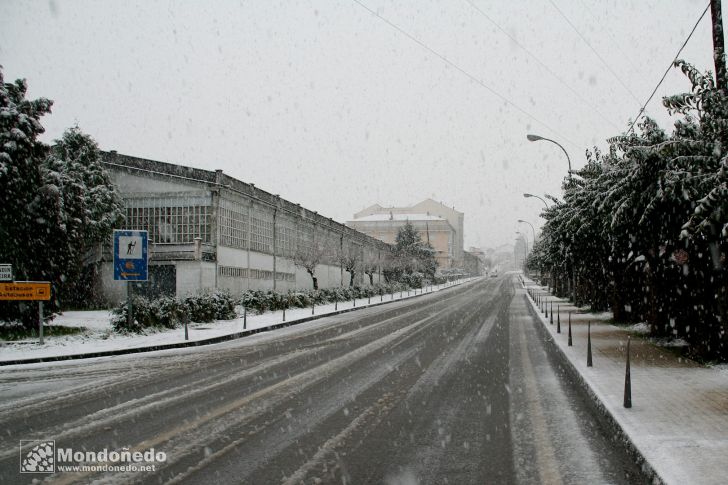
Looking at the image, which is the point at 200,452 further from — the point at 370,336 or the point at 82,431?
the point at 370,336

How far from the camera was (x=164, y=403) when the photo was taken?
9.05 meters

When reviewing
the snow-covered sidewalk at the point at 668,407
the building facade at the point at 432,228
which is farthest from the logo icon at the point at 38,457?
the building facade at the point at 432,228

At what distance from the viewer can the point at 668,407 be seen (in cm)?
786

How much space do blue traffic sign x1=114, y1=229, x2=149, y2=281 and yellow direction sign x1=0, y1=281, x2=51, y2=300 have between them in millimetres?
3184

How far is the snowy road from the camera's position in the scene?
5703mm

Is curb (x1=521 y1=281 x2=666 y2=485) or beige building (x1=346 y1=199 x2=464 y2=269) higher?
beige building (x1=346 y1=199 x2=464 y2=269)

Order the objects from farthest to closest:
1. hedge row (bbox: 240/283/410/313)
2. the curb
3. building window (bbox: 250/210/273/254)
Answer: building window (bbox: 250/210/273/254)
hedge row (bbox: 240/283/410/313)
the curb

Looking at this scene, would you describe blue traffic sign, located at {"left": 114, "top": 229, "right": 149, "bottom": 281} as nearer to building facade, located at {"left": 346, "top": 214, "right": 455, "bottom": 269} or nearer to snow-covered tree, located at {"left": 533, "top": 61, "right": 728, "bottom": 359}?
snow-covered tree, located at {"left": 533, "top": 61, "right": 728, "bottom": 359}

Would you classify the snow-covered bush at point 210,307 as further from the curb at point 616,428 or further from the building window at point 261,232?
the curb at point 616,428

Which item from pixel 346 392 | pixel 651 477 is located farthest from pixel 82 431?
pixel 651 477

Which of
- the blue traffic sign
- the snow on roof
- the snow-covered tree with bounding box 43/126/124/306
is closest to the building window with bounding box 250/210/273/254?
the snow-covered tree with bounding box 43/126/124/306

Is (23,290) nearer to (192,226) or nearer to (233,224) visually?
(192,226)

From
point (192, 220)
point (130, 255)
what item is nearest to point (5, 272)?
point (130, 255)

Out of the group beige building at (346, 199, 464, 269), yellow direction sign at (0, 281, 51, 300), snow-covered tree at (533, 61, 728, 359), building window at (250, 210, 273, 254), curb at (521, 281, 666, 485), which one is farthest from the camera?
beige building at (346, 199, 464, 269)
